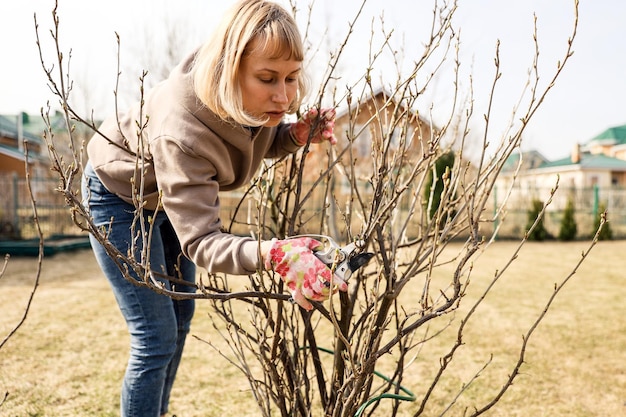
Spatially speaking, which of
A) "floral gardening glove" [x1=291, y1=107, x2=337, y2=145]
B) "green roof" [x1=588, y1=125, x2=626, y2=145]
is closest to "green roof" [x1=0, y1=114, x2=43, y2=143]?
"floral gardening glove" [x1=291, y1=107, x2=337, y2=145]

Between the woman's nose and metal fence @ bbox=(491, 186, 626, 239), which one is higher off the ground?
the woman's nose

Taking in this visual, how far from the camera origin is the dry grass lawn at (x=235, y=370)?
3.05 meters

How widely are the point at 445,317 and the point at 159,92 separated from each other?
14.1ft

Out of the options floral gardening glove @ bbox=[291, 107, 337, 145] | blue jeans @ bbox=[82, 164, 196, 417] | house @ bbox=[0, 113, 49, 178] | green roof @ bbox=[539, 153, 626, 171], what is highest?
house @ bbox=[0, 113, 49, 178]

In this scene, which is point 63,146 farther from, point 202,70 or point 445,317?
point 202,70

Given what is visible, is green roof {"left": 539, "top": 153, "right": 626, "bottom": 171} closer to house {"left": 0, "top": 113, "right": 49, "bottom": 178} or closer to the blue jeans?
house {"left": 0, "top": 113, "right": 49, "bottom": 178}

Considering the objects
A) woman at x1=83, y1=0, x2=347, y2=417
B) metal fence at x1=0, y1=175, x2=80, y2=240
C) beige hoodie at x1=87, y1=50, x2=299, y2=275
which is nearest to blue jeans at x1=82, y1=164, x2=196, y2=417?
woman at x1=83, y1=0, x2=347, y2=417

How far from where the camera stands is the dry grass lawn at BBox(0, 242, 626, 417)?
10.00 feet

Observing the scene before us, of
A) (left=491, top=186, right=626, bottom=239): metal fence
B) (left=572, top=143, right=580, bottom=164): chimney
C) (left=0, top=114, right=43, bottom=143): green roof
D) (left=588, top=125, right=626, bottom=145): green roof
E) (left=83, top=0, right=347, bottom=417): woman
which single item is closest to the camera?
(left=83, top=0, right=347, bottom=417): woman

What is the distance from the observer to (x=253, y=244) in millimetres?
1279

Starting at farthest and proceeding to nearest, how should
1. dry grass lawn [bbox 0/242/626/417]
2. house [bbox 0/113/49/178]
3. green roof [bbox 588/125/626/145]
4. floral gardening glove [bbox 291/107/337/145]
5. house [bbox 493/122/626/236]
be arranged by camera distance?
green roof [bbox 588/125/626/145] → house [bbox 0/113/49/178] → house [bbox 493/122/626/236] → dry grass lawn [bbox 0/242/626/417] → floral gardening glove [bbox 291/107/337/145]

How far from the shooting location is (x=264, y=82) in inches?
58.5

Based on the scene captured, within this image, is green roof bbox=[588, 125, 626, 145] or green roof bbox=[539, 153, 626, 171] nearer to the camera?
green roof bbox=[539, 153, 626, 171]

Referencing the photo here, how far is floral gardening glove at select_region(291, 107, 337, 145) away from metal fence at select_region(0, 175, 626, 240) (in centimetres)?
689
